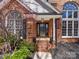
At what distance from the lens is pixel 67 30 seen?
25562mm

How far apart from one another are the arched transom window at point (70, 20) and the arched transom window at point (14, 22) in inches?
223

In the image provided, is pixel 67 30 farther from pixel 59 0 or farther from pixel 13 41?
pixel 13 41

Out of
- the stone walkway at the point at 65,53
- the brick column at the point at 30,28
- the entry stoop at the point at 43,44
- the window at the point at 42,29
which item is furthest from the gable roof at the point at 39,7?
the window at the point at 42,29

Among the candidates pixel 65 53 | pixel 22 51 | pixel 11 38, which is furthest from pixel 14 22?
pixel 22 51

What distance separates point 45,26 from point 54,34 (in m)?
1.68

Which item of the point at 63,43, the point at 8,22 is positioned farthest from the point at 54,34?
the point at 8,22

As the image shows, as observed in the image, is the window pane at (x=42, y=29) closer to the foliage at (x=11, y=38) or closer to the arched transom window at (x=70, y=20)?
the arched transom window at (x=70, y=20)

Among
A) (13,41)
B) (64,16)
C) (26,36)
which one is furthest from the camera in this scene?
(64,16)

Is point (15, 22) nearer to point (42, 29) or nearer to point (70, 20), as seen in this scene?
point (42, 29)

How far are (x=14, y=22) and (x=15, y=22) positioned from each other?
79 millimetres

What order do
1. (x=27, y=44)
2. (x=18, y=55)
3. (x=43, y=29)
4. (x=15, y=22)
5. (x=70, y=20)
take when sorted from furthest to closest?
(x=70, y=20) → (x=43, y=29) → (x=15, y=22) → (x=27, y=44) → (x=18, y=55)

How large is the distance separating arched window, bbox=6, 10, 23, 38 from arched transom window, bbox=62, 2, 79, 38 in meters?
5.65

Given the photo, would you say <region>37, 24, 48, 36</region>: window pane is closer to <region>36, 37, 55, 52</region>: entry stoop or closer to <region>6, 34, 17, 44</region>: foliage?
<region>36, 37, 55, 52</region>: entry stoop

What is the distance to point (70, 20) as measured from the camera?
25375mm
